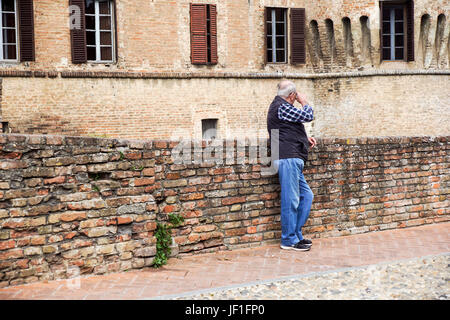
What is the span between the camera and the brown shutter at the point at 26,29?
1650cm

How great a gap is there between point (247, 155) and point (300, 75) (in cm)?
1416

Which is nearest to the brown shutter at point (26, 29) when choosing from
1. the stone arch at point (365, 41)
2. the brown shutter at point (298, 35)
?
the brown shutter at point (298, 35)

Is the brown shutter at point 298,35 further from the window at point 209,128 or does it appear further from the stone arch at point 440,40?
the stone arch at point 440,40

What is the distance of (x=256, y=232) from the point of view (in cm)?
753

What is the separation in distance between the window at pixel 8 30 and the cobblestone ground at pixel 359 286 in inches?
512

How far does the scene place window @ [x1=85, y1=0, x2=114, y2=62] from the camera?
17.8 metres

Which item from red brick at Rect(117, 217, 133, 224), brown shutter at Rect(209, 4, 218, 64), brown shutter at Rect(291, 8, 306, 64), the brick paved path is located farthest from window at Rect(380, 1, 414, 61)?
red brick at Rect(117, 217, 133, 224)

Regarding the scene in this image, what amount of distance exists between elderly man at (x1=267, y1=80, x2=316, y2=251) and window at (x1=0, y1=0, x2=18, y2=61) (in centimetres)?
1138

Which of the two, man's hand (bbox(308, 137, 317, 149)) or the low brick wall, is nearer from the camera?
the low brick wall

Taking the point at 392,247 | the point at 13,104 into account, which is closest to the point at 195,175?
the point at 392,247

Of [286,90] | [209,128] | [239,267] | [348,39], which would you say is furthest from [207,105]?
[239,267]

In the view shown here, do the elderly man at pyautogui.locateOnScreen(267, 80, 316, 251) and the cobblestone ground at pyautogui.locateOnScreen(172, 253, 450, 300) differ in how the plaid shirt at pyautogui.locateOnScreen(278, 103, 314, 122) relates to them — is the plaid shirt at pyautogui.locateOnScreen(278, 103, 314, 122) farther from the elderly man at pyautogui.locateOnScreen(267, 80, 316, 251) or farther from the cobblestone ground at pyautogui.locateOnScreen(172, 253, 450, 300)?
the cobblestone ground at pyautogui.locateOnScreen(172, 253, 450, 300)

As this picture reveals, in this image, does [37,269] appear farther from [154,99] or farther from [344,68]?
[344,68]

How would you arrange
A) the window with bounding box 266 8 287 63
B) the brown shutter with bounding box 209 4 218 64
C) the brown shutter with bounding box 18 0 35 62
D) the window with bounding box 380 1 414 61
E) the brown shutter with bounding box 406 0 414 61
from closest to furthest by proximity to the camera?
the brown shutter with bounding box 18 0 35 62, the brown shutter with bounding box 209 4 218 64, the brown shutter with bounding box 406 0 414 61, the window with bounding box 380 1 414 61, the window with bounding box 266 8 287 63
